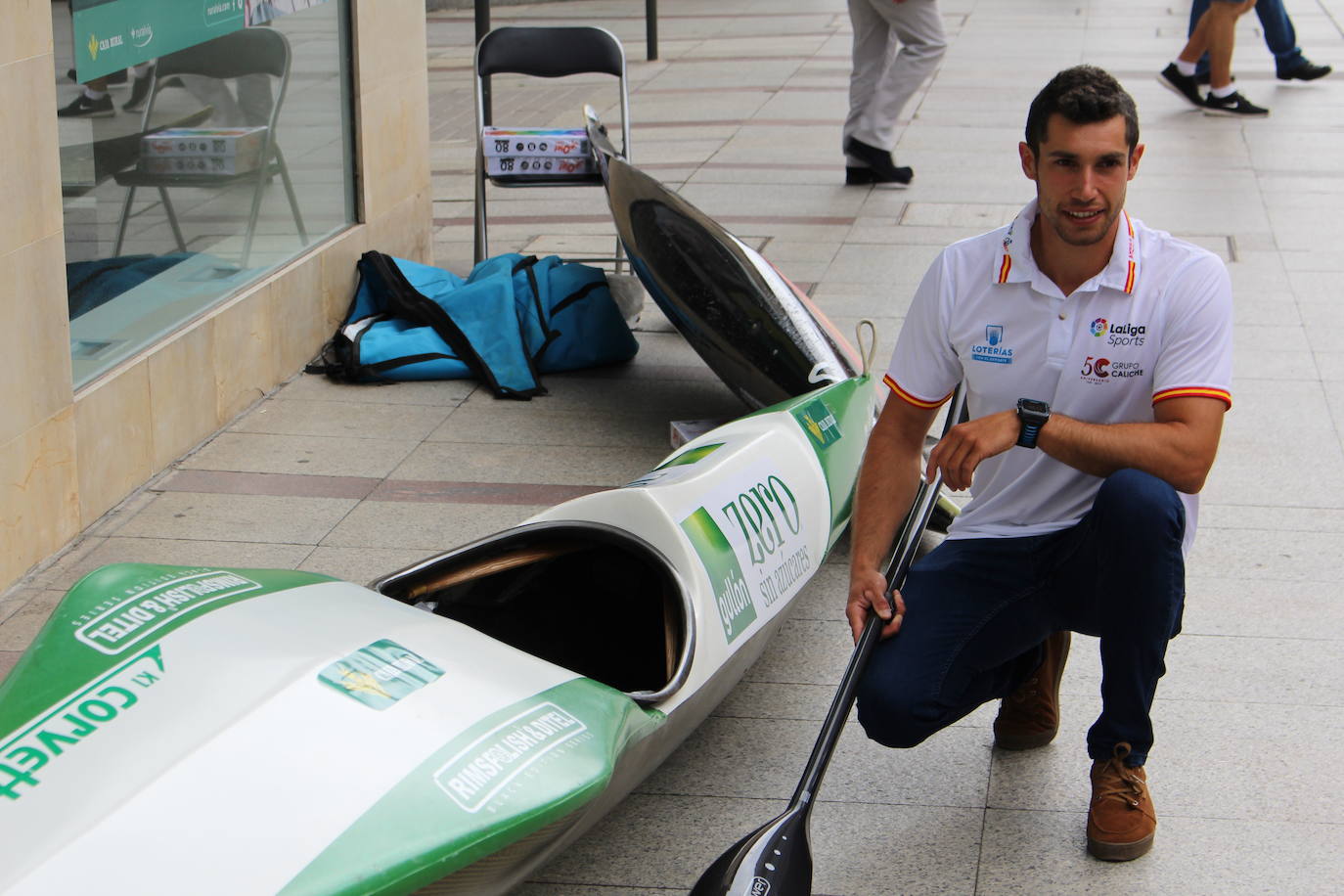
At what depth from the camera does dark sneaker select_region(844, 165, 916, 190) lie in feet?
28.9

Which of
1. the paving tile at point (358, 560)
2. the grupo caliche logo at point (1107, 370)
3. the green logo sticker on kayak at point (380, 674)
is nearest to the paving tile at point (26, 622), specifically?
the paving tile at point (358, 560)

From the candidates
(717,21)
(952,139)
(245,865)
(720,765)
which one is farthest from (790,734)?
(717,21)

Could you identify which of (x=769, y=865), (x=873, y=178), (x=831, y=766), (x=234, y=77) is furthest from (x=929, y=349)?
(x=873, y=178)

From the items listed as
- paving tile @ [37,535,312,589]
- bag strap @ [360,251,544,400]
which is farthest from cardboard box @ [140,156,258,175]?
paving tile @ [37,535,312,589]

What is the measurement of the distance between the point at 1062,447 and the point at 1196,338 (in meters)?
0.31

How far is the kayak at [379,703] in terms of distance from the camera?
220 cm

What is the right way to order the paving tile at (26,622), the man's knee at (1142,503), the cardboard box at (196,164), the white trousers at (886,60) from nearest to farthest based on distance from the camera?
1. the man's knee at (1142,503)
2. the paving tile at (26,622)
3. the cardboard box at (196,164)
4. the white trousers at (886,60)

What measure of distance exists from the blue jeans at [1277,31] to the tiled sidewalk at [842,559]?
764 millimetres

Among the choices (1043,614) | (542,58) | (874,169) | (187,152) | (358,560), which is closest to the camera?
(1043,614)

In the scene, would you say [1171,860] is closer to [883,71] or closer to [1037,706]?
[1037,706]

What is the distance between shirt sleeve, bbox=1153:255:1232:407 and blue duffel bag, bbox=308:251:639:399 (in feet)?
10.7

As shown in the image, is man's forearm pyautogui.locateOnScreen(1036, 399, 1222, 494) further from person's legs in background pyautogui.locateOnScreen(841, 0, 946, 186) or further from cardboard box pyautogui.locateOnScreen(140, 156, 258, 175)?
person's legs in background pyautogui.locateOnScreen(841, 0, 946, 186)

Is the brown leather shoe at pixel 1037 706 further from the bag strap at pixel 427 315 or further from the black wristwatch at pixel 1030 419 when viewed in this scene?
the bag strap at pixel 427 315

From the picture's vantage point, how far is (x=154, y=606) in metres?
2.71
